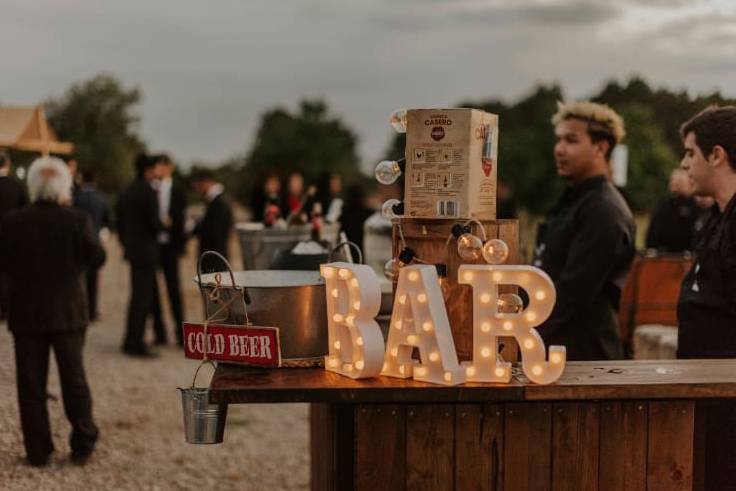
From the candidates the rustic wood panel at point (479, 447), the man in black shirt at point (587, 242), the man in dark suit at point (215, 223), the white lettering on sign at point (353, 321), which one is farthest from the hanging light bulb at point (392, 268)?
the man in dark suit at point (215, 223)

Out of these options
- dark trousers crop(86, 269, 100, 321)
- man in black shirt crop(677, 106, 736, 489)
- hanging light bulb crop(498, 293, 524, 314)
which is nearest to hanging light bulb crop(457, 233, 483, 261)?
hanging light bulb crop(498, 293, 524, 314)

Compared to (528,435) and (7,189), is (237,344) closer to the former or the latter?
(528,435)

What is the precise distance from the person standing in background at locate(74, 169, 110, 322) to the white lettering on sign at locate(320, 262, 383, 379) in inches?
295

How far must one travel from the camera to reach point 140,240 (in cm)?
851

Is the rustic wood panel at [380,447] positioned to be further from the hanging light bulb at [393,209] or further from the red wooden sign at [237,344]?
the hanging light bulb at [393,209]

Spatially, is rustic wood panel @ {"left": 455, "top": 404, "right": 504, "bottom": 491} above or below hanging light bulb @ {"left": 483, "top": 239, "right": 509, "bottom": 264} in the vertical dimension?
below

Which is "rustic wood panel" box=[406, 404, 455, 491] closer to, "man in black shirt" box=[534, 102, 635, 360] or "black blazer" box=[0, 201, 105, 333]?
"man in black shirt" box=[534, 102, 635, 360]

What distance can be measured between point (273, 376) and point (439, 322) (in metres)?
0.52

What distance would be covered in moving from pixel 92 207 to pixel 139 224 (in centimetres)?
153

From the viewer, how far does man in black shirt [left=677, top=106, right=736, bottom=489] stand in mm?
2939

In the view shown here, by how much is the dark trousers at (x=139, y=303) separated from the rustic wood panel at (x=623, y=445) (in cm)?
666

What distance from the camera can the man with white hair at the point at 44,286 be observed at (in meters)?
4.75

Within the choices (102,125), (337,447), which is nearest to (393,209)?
(337,447)

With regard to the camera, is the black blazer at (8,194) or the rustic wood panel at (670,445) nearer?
the rustic wood panel at (670,445)
